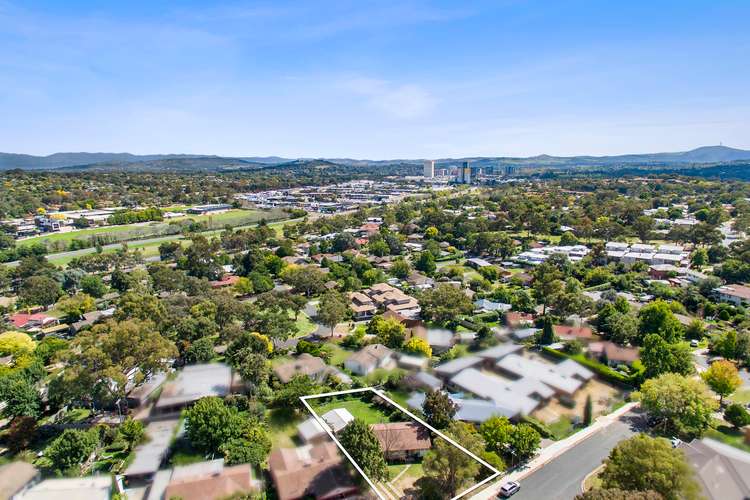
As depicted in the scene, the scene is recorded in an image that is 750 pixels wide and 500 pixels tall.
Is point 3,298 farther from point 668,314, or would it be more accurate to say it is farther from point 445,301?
point 668,314

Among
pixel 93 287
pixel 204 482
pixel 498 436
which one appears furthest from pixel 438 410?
pixel 93 287

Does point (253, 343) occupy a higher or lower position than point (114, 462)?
higher

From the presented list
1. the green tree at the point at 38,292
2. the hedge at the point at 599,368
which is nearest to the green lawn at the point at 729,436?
the hedge at the point at 599,368

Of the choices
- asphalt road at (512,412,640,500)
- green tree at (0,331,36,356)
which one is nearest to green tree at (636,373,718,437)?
asphalt road at (512,412,640,500)

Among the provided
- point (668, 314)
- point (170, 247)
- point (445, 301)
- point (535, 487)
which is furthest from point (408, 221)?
point (535, 487)

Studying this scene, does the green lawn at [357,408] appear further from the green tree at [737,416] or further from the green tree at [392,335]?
the green tree at [737,416]

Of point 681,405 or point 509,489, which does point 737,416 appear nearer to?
point 681,405
